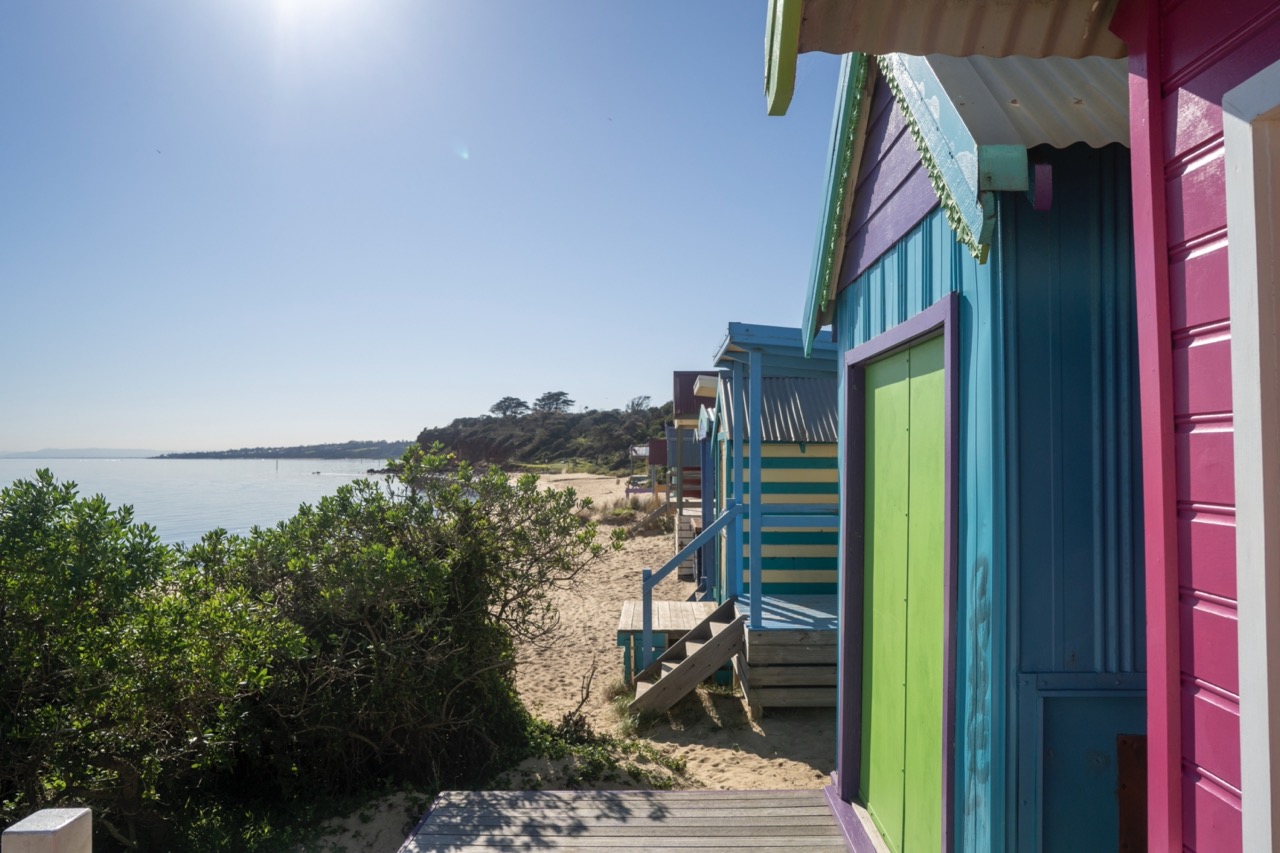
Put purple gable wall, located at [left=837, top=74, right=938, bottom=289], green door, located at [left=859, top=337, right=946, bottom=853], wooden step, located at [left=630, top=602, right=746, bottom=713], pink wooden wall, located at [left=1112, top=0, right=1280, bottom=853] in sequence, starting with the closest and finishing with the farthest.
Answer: pink wooden wall, located at [left=1112, top=0, right=1280, bottom=853] → green door, located at [left=859, top=337, right=946, bottom=853] → purple gable wall, located at [left=837, top=74, right=938, bottom=289] → wooden step, located at [left=630, top=602, right=746, bottom=713]

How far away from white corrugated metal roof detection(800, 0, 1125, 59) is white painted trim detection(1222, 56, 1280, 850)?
0.64 meters

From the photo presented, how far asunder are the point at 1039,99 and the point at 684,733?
20.6ft

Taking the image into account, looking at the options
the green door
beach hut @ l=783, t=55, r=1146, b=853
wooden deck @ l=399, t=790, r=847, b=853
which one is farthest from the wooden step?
beach hut @ l=783, t=55, r=1146, b=853

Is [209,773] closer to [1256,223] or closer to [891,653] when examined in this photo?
[891,653]

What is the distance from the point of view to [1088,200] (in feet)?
7.68

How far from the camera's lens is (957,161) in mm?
2391

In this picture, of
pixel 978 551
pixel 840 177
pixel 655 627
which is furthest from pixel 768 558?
pixel 978 551

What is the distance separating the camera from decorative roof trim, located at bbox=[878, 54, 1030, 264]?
2180 millimetres

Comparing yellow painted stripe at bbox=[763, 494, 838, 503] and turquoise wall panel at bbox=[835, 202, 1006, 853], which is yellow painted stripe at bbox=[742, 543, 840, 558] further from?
turquoise wall panel at bbox=[835, 202, 1006, 853]

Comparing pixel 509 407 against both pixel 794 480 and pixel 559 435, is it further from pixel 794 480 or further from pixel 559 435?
pixel 794 480

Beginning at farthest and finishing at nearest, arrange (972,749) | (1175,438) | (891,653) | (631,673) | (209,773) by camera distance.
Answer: (631,673) < (209,773) < (891,653) < (972,749) < (1175,438)

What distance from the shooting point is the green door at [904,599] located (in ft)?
9.52

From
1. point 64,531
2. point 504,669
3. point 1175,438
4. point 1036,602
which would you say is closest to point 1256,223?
point 1175,438

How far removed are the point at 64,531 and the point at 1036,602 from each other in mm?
4828
